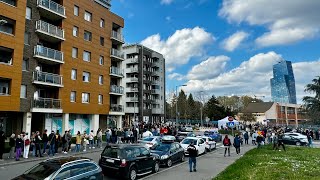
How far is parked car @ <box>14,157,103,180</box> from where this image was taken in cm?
942

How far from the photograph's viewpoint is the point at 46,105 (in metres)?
33.0

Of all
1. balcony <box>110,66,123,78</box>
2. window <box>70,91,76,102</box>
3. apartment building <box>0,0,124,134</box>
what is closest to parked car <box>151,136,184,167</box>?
apartment building <box>0,0,124,134</box>

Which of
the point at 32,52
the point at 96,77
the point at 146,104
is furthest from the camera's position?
the point at 146,104

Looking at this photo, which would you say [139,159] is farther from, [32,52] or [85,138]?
[32,52]

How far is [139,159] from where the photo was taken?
1524 centimetres

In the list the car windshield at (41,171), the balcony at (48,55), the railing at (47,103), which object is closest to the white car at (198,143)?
the railing at (47,103)

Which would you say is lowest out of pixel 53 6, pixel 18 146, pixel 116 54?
pixel 18 146

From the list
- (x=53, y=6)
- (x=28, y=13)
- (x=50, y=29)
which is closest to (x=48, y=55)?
(x=50, y=29)

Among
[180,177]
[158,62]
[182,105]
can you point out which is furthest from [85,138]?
[182,105]

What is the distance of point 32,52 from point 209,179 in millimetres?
25370

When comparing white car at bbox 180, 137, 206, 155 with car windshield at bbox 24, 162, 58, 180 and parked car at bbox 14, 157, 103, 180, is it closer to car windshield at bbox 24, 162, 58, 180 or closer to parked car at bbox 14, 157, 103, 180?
parked car at bbox 14, 157, 103, 180

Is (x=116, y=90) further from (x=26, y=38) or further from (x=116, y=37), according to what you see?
(x=26, y=38)

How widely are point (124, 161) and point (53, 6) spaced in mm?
27004

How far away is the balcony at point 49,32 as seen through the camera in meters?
32.6
